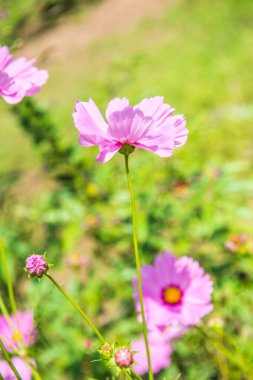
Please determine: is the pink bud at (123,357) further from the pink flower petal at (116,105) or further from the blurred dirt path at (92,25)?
the blurred dirt path at (92,25)

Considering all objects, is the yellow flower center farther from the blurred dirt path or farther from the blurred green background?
the blurred dirt path

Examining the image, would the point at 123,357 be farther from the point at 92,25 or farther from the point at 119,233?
the point at 92,25

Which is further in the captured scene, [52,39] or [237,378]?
[52,39]

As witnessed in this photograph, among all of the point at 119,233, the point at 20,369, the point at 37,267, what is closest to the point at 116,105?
the point at 37,267

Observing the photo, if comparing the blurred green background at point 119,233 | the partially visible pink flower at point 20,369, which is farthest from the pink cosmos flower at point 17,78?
the partially visible pink flower at point 20,369

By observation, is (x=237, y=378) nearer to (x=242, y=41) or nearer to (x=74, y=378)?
(x=74, y=378)

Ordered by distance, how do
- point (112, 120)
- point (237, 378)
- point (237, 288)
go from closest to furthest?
point (112, 120) < point (237, 378) < point (237, 288)

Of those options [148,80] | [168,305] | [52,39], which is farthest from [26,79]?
[52,39]
